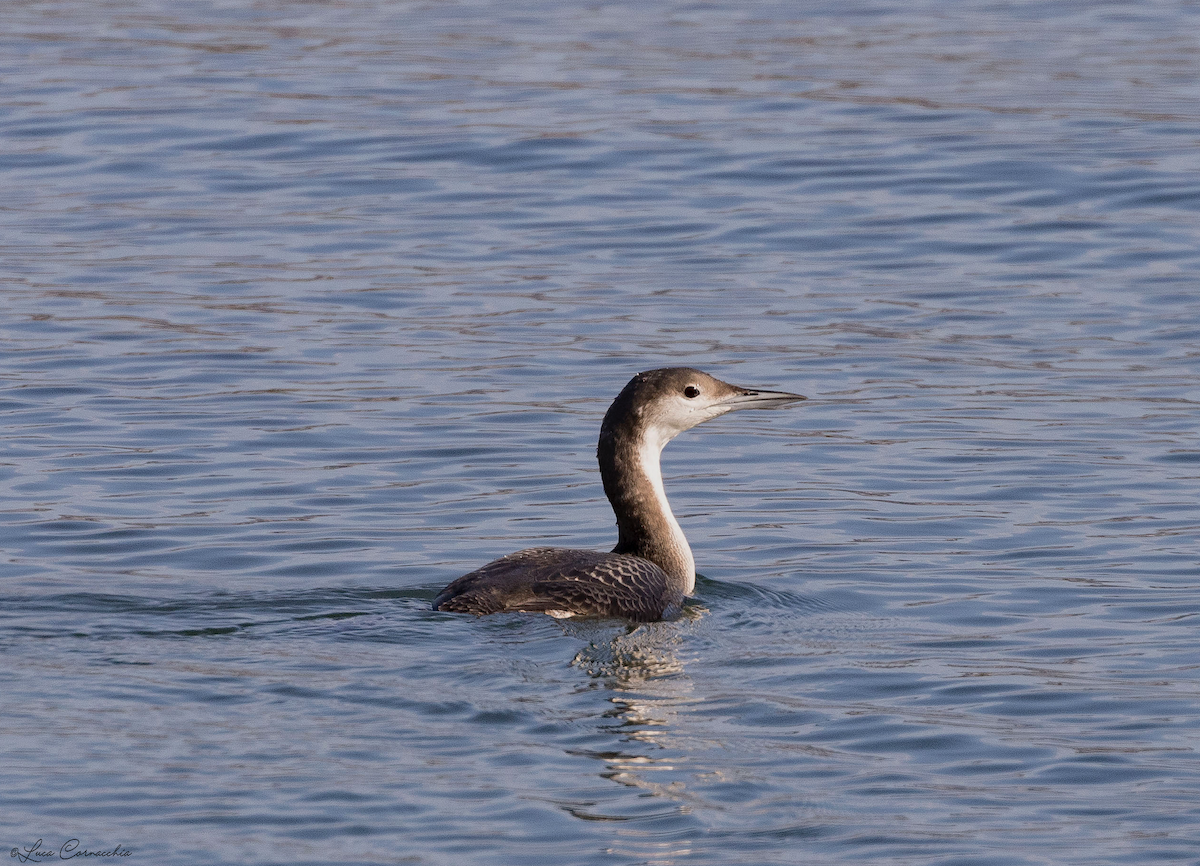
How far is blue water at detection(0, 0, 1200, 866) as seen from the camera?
280 inches

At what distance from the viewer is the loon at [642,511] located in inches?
364

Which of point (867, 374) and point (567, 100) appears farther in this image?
point (567, 100)

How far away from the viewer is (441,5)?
28.5 meters

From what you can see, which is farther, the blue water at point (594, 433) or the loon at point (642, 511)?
the loon at point (642, 511)

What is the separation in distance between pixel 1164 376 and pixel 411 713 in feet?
24.6

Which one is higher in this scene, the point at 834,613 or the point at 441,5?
the point at 441,5

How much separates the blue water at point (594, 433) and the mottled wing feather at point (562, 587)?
0.12 meters

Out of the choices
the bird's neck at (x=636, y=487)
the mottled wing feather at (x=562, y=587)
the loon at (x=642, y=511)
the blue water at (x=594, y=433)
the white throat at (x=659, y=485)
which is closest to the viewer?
the blue water at (x=594, y=433)

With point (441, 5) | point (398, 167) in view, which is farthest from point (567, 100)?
point (441, 5)

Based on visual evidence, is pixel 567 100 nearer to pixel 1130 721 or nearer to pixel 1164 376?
pixel 1164 376
